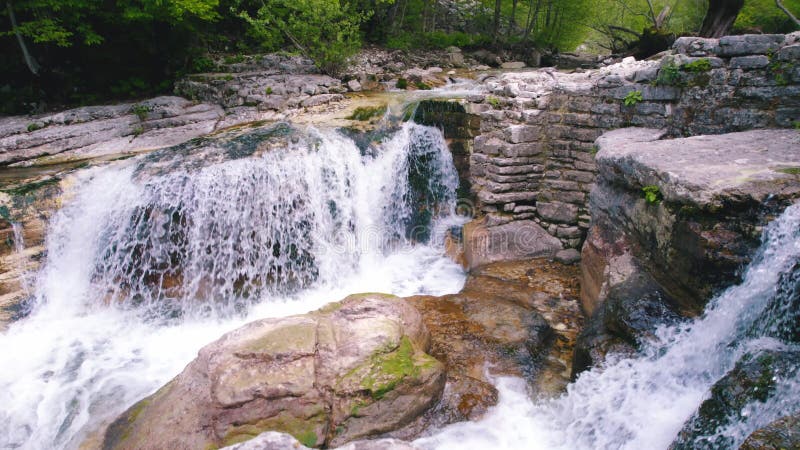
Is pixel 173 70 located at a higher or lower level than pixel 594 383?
higher

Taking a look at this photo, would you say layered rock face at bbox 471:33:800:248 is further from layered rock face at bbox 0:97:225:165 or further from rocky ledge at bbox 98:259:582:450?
layered rock face at bbox 0:97:225:165

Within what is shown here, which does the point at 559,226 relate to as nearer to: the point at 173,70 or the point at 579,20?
the point at 173,70

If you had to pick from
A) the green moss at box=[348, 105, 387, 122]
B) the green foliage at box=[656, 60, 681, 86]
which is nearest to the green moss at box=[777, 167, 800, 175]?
the green foliage at box=[656, 60, 681, 86]

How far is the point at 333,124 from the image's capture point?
7.97 meters

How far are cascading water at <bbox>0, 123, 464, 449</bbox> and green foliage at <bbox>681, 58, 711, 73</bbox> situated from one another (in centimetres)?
364

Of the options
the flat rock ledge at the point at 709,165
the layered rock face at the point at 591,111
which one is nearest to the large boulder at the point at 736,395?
the flat rock ledge at the point at 709,165

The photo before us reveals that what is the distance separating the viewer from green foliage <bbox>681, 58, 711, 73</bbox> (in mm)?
4552

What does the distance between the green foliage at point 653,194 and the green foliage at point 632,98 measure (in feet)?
6.46

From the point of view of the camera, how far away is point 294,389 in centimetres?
342

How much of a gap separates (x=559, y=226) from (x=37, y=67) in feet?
33.5

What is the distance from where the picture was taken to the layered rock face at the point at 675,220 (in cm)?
292

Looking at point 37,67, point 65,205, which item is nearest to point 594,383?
point 65,205

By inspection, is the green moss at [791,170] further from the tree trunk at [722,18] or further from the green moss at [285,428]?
the tree trunk at [722,18]

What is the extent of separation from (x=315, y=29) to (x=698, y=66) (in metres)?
7.99
